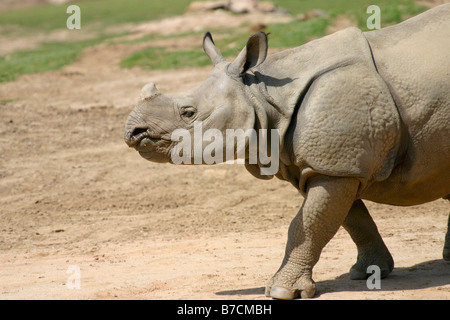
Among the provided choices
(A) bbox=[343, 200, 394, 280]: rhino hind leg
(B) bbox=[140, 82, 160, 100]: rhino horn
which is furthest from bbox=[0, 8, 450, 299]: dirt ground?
(B) bbox=[140, 82, 160, 100]: rhino horn

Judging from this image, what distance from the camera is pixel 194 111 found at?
617 cm

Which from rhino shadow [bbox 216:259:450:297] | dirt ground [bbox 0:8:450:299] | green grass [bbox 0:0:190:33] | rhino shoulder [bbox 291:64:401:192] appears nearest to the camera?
rhino shoulder [bbox 291:64:401:192]

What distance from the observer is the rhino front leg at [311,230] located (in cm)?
611

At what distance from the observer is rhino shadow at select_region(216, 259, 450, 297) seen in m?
6.65

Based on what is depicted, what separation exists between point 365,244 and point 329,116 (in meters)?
1.65

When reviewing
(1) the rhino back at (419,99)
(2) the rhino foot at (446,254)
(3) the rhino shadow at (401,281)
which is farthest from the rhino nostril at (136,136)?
(2) the rhino foot at (446,254)

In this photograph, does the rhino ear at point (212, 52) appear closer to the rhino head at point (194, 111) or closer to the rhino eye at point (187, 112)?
the rhino head at point (194, 111)

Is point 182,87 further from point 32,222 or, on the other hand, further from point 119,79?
point 32,222

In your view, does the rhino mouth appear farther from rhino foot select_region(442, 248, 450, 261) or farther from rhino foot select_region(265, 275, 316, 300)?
rhino foot select_region(442, 248, 450, 261)

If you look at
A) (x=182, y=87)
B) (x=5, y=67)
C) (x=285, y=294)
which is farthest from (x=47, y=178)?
(x=5, y=67)

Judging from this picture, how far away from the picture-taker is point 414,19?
22.1ft

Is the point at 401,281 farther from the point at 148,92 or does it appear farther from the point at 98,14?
the point at 98,14

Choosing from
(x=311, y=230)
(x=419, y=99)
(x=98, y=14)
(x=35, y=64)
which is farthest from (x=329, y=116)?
(x=98, y=14)

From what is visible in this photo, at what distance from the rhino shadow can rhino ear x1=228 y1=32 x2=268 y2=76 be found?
1845 millimetres
